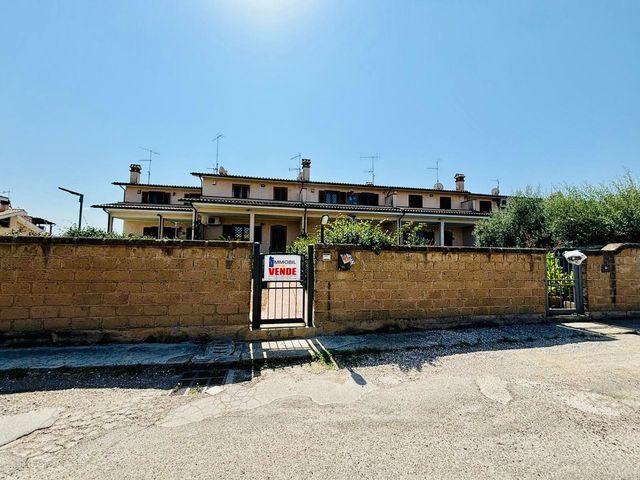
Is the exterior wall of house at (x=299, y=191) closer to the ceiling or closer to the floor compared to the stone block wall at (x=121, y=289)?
closer to the ceiling

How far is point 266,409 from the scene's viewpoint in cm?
321

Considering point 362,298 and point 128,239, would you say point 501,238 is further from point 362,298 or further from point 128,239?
point 128,239

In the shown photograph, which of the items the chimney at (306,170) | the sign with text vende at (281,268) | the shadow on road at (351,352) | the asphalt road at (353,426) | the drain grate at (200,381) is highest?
the chimney at (306,170)

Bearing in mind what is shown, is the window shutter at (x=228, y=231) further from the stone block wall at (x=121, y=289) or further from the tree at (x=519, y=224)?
the tree at (x=519, y=224)

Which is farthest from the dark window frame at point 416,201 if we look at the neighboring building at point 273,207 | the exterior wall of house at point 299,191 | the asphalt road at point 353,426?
the asphalt road at point 353,426

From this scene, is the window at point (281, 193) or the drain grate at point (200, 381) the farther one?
the window at point (281, 193)

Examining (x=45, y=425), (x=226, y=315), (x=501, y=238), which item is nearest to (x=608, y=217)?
(x=501, y=238)

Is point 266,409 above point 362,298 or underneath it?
underneath

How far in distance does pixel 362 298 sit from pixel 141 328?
384cm

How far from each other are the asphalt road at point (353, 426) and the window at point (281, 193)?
1707 cm

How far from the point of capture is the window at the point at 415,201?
22.8 metres

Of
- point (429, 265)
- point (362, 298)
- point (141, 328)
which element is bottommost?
point (141, 328)

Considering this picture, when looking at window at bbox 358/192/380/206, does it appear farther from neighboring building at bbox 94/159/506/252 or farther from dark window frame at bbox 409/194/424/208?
dark window frame at bbox 409/194/424/208

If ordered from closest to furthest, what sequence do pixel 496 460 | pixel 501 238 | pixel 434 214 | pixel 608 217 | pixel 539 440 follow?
pixel 496 460, pixel 539 440, pixel 608 217, pixel 501 238, pixel 434 214
